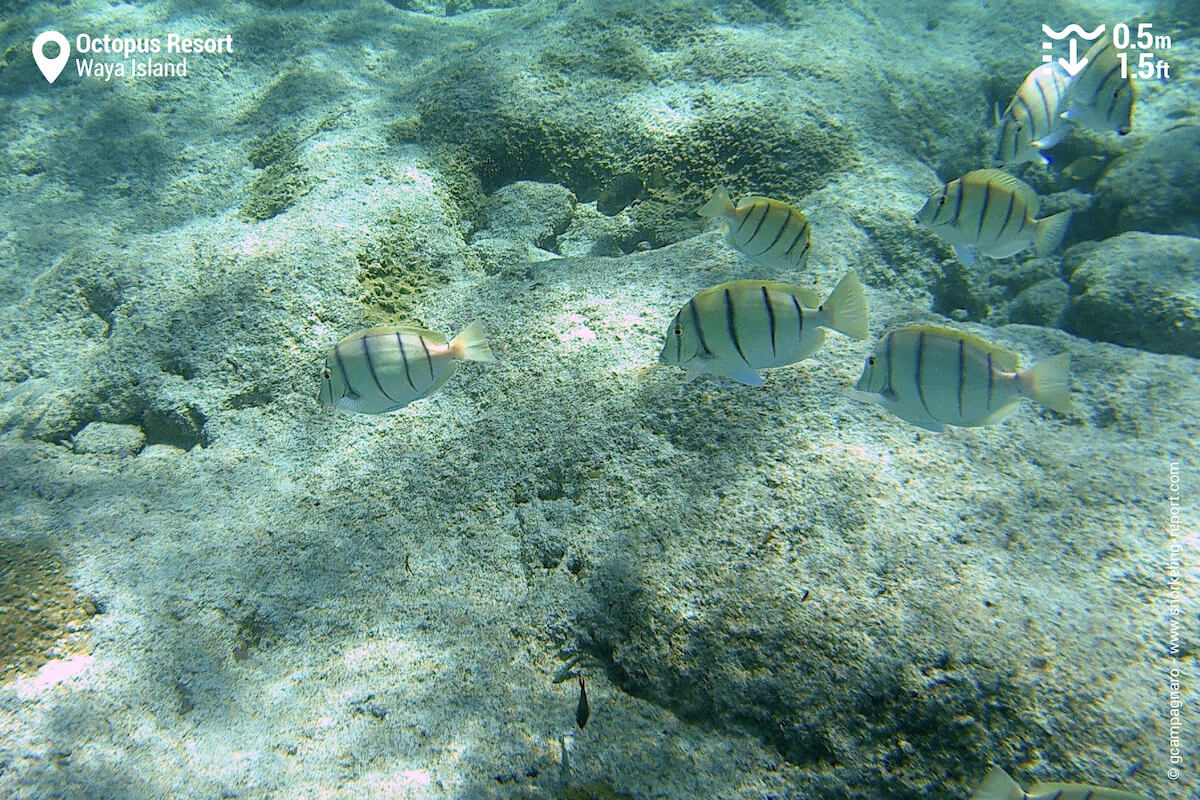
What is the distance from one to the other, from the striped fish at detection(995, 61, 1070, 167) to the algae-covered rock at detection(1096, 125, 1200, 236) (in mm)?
2541

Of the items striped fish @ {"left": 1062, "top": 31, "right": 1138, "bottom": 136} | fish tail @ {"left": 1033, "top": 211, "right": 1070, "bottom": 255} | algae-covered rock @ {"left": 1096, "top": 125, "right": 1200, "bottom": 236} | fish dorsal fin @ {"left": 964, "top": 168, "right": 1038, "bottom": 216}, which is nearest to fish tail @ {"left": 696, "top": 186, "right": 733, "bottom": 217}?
fish dorsal fin @ {"left": 964, "top": 168, "right": 1038, "bottom": 216}

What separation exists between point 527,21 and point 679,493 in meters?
5.49

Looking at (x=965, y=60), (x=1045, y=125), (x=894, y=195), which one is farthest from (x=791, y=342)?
(x=965, y=60)

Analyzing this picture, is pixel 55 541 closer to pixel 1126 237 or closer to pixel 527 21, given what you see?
pixel 527 21

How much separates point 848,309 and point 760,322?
0.31m

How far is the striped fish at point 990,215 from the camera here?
2.64 metres

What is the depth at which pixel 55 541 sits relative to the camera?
247 centimetres

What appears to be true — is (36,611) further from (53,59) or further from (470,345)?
(53,59)

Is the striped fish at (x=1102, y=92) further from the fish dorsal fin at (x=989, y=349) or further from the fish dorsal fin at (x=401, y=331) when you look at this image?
the fish dorsal fin at (x=401, y=331)

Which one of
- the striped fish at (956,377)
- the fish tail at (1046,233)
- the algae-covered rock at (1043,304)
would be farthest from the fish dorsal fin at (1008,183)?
the algae-covered rock at (1043,304)

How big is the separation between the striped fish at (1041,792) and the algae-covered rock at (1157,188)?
5488 millimetres

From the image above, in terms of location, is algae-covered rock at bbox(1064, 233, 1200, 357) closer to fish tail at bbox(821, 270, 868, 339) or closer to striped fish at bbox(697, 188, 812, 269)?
striped fish at bbox(697, 188, 812, 269)

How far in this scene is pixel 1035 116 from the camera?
3143mm

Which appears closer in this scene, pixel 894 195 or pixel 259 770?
pixel 259 770
